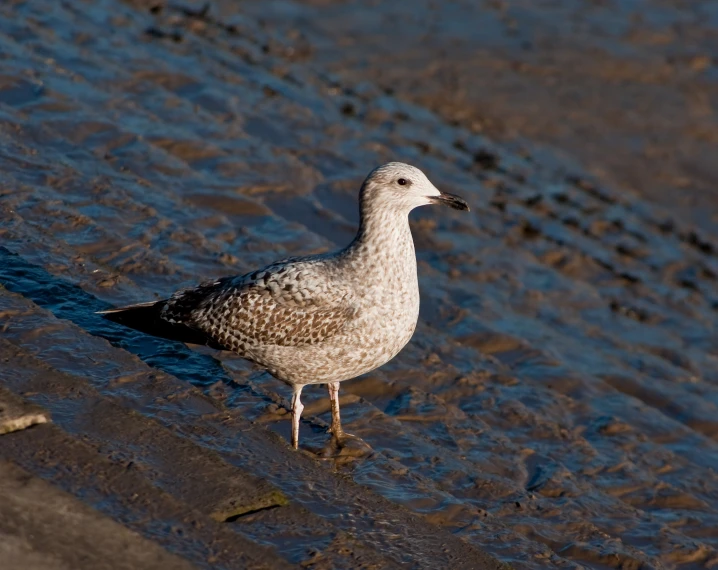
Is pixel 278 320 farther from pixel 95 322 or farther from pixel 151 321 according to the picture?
pixel 95 322

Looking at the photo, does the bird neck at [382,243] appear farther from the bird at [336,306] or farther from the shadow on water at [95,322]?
the shadow on water at [95,322]

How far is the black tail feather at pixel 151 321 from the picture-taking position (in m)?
7.45

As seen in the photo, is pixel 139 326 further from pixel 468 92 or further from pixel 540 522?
pixel 468 92

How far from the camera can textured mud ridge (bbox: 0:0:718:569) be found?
6.19 metres

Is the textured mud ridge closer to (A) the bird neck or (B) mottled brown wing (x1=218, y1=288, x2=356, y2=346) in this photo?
(B) mottled brown wing (x1=218, y1=288, x2=356, y2=346)

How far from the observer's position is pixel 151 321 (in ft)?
24.7

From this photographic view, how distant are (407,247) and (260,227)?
330 centimetres

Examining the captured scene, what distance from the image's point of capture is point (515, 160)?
13.8 metres

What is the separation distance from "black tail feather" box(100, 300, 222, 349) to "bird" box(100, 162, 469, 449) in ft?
0.19

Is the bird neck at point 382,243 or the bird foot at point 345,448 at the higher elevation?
the bird neck at point 382,243

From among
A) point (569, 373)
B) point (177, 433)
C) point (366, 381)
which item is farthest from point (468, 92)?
point (177, 433)

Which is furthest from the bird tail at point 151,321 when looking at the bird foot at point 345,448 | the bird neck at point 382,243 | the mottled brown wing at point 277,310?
the bird neck at point 382,243

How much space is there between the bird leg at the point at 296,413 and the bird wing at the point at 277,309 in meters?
0.37

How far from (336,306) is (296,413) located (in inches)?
28.6
